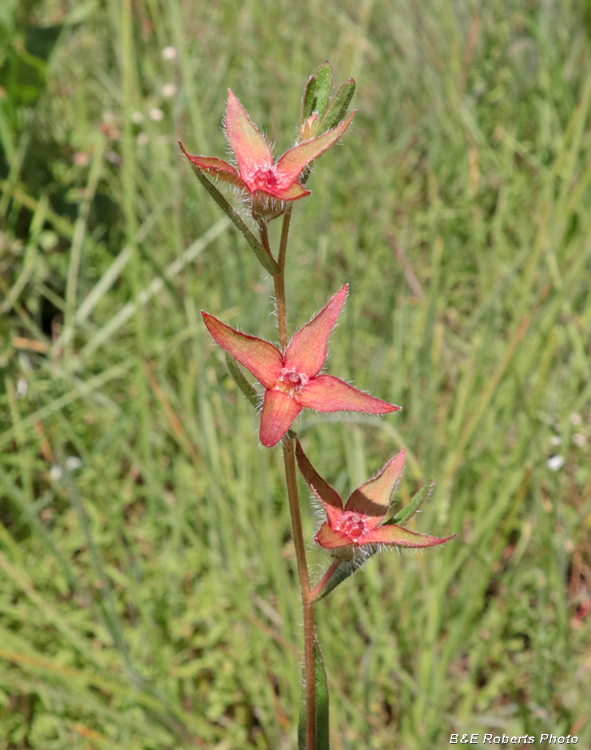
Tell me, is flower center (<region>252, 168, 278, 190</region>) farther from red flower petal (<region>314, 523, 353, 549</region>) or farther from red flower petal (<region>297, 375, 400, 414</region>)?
red flower petal (<region>314, 523, 353, 549</region>)

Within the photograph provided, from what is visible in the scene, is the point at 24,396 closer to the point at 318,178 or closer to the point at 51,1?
the point at 318,178

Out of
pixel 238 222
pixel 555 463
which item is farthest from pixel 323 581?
pixel 555 463

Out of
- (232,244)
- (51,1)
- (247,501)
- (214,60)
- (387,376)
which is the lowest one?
(247,501)

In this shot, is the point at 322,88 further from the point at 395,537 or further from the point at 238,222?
the point at 395,537

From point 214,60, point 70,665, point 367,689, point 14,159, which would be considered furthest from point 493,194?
point 70,665

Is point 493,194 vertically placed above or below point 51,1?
below

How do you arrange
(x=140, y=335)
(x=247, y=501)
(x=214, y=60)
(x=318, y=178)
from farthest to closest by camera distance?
(x=214, y=60), (x=318, y=178), (x=247, y=501), (x=140, y=335)

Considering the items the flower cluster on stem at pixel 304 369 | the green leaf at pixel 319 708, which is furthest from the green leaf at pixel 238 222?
the green leaf at pixel 319 708

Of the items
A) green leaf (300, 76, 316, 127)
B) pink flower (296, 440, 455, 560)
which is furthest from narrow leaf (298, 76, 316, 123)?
pink flower (296, 440, 455, 560)
